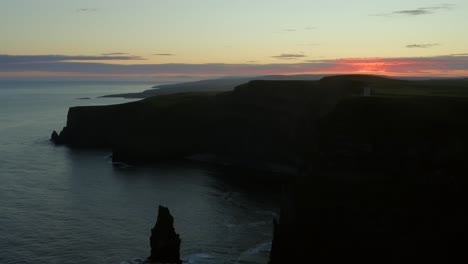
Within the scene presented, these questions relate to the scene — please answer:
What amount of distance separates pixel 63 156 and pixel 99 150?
43.7 feet

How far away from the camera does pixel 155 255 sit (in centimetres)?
5166

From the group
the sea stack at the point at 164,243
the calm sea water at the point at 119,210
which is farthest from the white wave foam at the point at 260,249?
the sea stack at the point at 164,243

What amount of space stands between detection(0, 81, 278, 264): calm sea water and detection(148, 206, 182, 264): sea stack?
1868mm

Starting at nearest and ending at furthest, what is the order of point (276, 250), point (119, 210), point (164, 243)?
point (276, 250) → point (164, 243) → point (119, 210)

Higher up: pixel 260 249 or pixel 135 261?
pixel 135 261

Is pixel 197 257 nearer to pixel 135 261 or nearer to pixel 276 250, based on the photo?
pixel 135 261

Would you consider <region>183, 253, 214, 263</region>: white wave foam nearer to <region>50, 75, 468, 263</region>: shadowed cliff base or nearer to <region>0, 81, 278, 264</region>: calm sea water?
<region>0, 81, 278, 264</region>: calm sea water

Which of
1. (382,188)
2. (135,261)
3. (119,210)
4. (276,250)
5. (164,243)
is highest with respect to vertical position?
(382,188)

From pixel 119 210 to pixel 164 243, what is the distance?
20.3m

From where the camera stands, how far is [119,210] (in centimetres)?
6988

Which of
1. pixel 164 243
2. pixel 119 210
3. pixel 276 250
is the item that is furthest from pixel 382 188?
pixel 119 210

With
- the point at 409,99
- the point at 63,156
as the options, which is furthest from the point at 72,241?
the point at 63,156

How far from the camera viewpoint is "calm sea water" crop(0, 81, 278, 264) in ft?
179

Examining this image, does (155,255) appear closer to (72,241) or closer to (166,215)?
(166,215)
